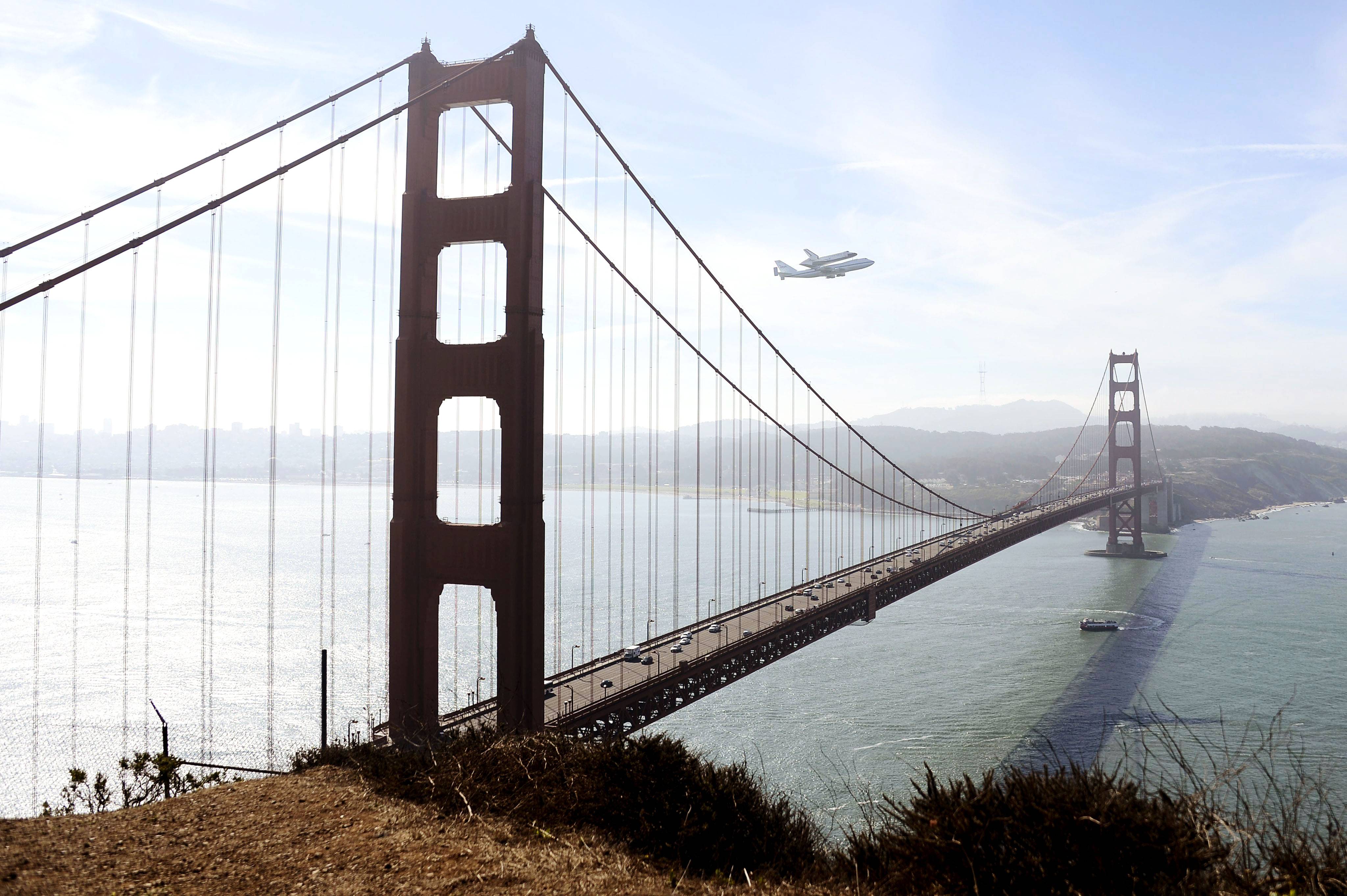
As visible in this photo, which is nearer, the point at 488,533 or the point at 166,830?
the point at 166,830

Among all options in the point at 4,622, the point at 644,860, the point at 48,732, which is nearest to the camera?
the point at 644,860

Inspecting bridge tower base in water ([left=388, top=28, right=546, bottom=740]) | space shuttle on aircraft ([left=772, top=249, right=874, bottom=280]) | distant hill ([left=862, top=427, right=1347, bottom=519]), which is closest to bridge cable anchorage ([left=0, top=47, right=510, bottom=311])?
bridge tower base in water ([left=388, top=28, right=546, bottom=740])

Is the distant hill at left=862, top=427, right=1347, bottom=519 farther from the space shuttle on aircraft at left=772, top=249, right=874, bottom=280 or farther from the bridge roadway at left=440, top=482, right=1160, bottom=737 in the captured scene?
the bridge roadway at left=440, top=482, right=1160, bottom=737

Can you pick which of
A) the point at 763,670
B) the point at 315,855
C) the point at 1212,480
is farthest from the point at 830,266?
the point at 1212,480

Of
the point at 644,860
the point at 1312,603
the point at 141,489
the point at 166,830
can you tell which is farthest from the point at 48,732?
the point at 141,489

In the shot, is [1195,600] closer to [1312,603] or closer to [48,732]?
[1312,603]

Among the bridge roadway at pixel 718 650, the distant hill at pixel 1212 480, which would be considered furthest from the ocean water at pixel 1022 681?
the distant hill at pixel 1212 480
